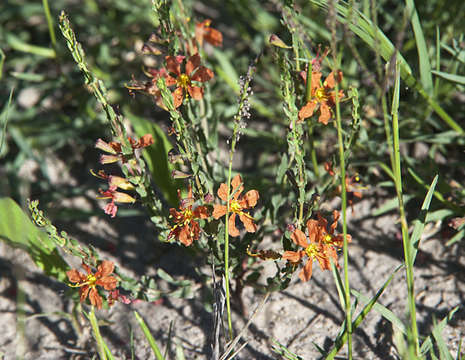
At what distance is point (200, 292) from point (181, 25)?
1.08 m

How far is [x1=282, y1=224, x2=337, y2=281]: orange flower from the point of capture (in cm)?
148

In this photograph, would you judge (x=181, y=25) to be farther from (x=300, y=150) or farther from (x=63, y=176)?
(x=63, y=176)

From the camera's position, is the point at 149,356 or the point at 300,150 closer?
the point at 300,150

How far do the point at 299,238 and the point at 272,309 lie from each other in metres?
0.59

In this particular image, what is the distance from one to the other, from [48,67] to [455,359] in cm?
276

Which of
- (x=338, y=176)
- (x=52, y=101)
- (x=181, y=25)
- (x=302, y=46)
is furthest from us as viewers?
(x=52, y=101)

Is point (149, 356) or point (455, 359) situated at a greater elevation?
point (455, 359)

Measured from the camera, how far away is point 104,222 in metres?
2.44

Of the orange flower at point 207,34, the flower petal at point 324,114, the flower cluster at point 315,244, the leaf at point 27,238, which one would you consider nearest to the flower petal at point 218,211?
the flower cluster at point 315,244

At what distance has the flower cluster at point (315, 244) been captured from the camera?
1.48 m

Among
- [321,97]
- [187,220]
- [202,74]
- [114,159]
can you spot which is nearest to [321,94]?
[321,97]

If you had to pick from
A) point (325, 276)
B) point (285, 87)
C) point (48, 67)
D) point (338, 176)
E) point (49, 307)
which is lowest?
point (49, 307)

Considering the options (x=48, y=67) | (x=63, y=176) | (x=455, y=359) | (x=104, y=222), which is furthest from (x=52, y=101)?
(x=455, y=359)

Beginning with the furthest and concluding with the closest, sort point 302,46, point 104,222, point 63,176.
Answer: point 63,176 < point 104,222 < point 302,46
